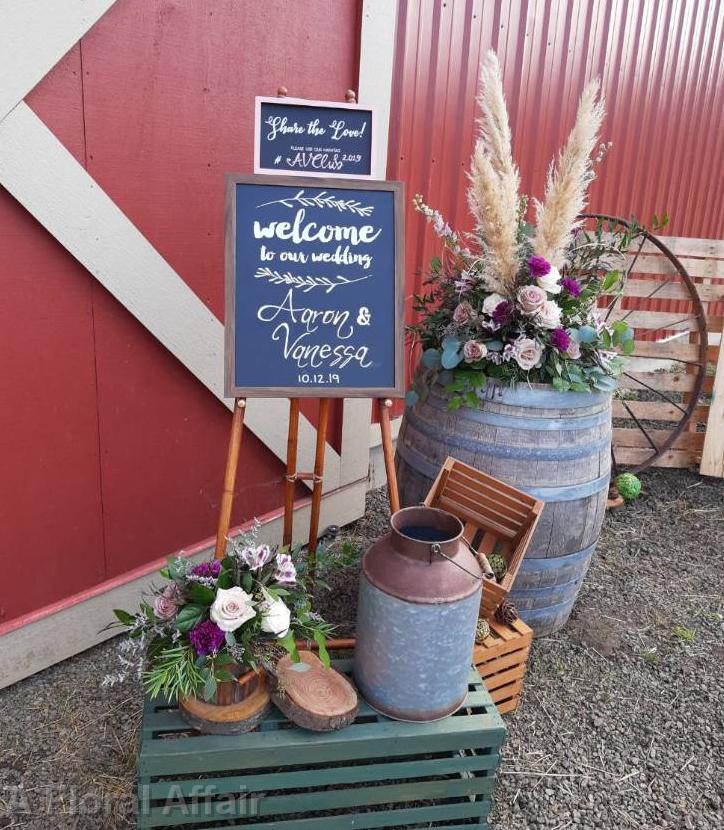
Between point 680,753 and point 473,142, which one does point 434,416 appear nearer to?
point 680,753

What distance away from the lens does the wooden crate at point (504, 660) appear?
6.83ft

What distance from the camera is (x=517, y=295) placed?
221 cm

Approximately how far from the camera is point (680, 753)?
214cm

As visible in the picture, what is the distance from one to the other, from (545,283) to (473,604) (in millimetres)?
1037

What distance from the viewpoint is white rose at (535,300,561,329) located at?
2.13 m

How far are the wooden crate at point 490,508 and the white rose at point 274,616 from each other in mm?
676

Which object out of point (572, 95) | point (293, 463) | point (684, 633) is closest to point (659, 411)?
point (684, 633)

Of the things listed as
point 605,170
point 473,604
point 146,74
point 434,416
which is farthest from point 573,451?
point 605,170

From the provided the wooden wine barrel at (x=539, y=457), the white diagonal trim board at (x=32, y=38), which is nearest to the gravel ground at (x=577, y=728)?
the wooden wine barrel at (x=539, y=457)

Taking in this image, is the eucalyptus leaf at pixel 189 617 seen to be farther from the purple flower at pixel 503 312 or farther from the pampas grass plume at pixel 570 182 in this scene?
the pampas grass plume at pixel 570 182

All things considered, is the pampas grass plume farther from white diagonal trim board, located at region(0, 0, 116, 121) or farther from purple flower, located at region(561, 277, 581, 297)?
white diagonal trim board, located at region(0, 0, 116, 121)

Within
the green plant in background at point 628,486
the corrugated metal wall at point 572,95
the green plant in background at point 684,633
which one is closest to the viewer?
the green plant in background at point 684,633

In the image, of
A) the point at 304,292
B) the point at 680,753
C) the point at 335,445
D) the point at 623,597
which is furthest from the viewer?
the point at 335,445

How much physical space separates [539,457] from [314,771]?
1.16m
